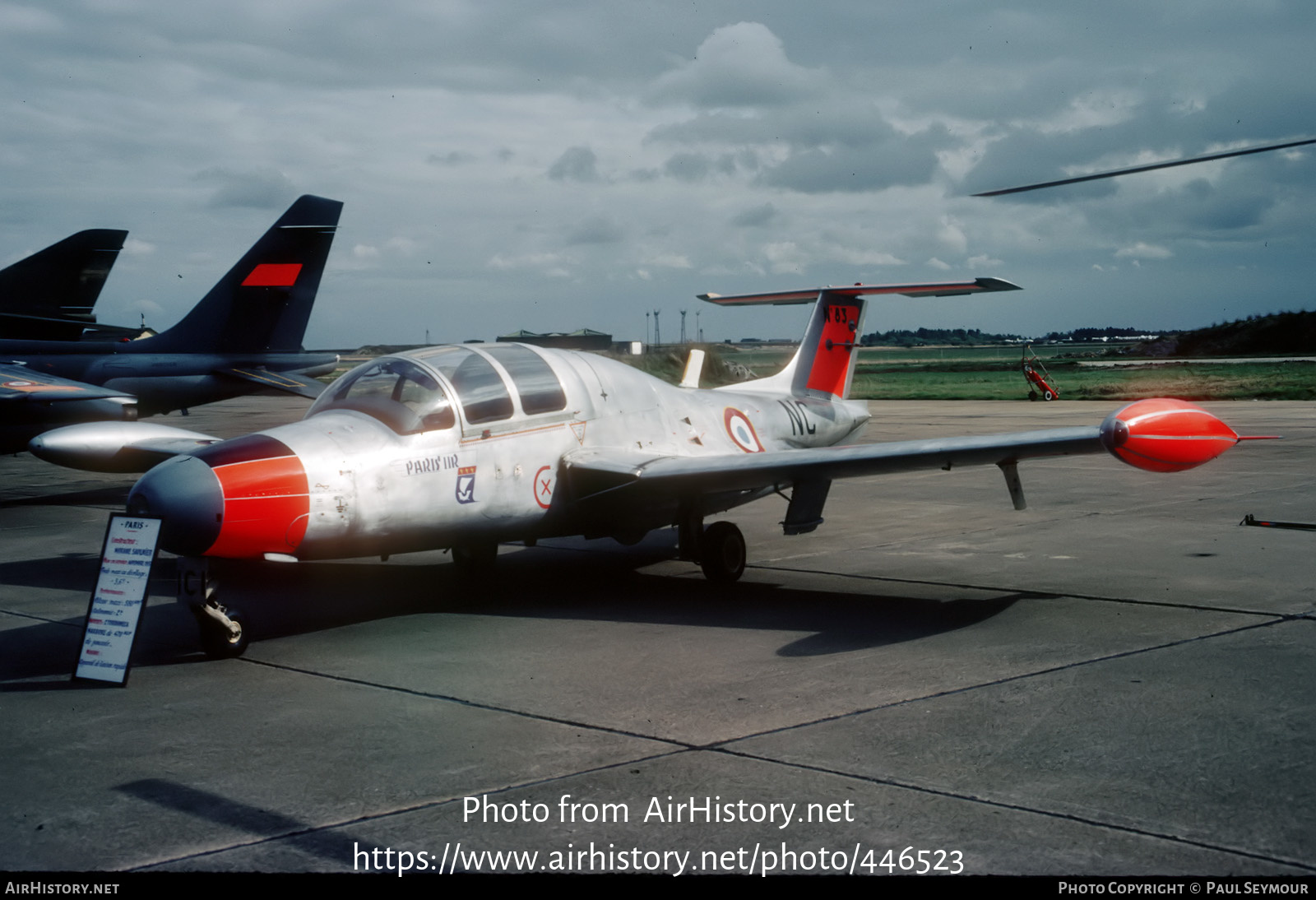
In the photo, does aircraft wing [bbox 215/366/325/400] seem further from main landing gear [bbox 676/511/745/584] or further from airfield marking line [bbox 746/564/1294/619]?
airfield marking line [bbox 746/564/1294/619]

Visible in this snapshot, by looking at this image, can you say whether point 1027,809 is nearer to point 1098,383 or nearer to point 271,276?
point 271,276

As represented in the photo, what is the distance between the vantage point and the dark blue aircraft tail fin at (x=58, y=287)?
20.9 meters

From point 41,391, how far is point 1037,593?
547 inches

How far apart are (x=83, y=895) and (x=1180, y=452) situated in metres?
6.71

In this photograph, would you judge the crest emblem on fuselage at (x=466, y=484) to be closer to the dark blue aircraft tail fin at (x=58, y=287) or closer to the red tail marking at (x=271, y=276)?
the red tail marking at (x=271, y=276)

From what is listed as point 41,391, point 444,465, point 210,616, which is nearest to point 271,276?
point 41,391

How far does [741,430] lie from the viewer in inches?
456

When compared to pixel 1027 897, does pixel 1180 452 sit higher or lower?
higher

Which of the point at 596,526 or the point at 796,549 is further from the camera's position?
the point at 796,549

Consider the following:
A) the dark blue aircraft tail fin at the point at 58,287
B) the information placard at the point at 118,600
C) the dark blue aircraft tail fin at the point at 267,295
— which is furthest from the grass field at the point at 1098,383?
the information placard at the point at 118,600

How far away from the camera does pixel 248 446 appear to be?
24.8ft

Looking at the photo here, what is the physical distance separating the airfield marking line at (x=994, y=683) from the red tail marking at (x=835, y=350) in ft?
22.3

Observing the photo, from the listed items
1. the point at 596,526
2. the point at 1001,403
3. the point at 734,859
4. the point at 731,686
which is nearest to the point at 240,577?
A: the point at 596,526

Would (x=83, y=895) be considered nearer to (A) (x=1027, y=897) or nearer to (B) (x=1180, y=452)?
(A) (x=1027, y=897)
